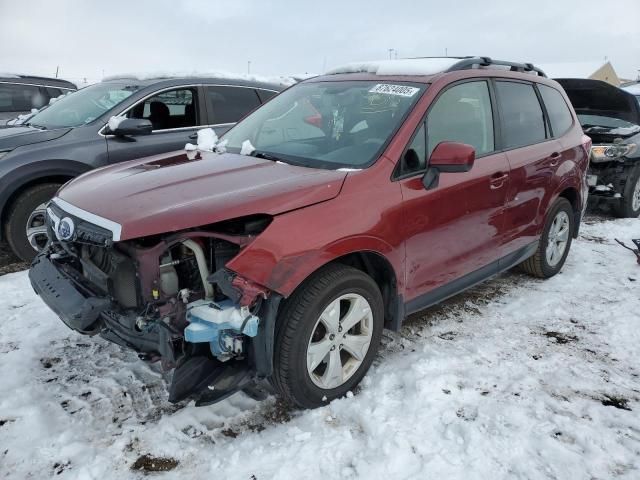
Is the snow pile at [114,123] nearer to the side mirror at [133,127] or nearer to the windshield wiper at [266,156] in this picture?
the side mirror at [133,127]

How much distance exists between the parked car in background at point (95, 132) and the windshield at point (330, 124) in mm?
846

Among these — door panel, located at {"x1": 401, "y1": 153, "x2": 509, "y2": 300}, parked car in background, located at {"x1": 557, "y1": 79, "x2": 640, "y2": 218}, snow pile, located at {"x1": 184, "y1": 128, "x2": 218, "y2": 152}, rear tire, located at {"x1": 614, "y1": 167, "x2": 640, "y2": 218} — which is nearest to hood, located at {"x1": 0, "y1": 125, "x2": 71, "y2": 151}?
snow pile, located at {"x1": 184, "y1": 128, "x2": 218, "y2": 152}

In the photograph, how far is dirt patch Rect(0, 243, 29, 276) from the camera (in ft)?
15.3

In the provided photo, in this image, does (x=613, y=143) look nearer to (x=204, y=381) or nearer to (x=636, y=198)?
(x=636, y=198)

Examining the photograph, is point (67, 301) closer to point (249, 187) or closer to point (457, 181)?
point (249, 187)

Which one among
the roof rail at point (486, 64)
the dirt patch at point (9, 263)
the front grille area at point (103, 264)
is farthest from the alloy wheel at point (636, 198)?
the dirt patch at point (9, 263)

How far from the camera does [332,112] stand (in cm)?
336

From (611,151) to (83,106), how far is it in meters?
6.53

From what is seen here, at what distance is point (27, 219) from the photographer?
15.0ft

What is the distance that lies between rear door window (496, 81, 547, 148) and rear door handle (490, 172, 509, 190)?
0.27 meters

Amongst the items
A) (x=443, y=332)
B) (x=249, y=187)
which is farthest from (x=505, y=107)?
(x=249, y=187)

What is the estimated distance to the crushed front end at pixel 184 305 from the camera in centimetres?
225

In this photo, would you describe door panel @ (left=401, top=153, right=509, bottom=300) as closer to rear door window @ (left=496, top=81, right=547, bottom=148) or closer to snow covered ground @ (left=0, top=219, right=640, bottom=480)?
rear door window @ (left=496, top=81, right=547, bottom=148)

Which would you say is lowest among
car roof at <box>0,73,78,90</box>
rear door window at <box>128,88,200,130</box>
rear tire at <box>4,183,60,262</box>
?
rear tire at <box>4,183,60,262</box>
